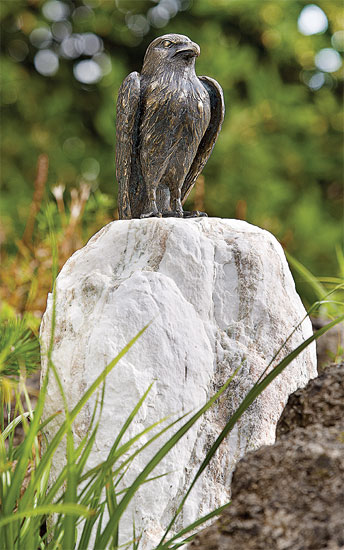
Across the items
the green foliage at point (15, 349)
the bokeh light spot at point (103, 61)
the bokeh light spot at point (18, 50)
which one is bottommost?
the green foliage at point (15, 349)

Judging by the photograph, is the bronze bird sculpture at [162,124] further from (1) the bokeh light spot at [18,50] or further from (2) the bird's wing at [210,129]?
(1) the bokeh light spot at [18,50]

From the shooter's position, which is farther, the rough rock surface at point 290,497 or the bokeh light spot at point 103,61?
the bokeh light spot at point 103,61

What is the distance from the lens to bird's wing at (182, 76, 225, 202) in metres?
2.08

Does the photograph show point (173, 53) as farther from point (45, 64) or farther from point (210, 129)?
point (45, 64)

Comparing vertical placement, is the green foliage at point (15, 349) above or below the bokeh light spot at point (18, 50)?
below

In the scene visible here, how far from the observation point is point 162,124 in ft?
6.43

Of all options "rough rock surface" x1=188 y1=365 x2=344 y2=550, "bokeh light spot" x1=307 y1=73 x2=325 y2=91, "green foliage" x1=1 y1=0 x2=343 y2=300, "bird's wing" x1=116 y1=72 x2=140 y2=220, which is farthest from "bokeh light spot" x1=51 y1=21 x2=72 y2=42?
"rough rock surface" x1=188 y1=365 x2=344 y2=550

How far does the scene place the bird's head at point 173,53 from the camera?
6.46 ft

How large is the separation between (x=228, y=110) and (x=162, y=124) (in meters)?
2.91

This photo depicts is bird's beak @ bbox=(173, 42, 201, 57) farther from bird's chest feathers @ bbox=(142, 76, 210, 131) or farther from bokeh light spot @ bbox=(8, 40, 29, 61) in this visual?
bokeh light spot @ bbox=(8, 40, 29, 61)

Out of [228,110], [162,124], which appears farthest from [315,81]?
[162,124]

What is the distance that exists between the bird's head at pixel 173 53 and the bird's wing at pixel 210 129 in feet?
0.39

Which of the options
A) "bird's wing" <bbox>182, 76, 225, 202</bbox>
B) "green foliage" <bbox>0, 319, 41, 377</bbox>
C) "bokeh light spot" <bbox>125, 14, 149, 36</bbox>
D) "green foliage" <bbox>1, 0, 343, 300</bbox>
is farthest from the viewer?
"bokeh light spot" <bbox>125, 14, 149, 36</bbox>

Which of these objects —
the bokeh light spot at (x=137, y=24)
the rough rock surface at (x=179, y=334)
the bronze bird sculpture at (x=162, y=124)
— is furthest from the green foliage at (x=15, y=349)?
the bokeh light spot at (x=137, y=24)
